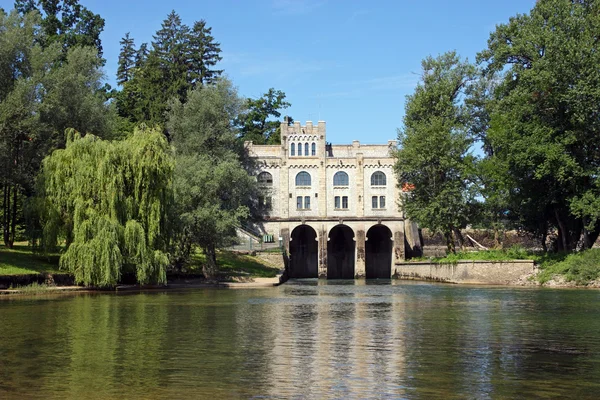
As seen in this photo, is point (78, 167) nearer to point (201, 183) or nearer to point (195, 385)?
point (201, 183)

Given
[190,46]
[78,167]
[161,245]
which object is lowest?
[161,245]

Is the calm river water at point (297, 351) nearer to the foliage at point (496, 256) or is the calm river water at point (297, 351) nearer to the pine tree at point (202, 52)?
the foliage at point (496, 256)

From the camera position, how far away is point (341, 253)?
90.6 metres

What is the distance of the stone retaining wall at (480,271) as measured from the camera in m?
54.7

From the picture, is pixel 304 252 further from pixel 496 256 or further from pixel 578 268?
pixel 578 268

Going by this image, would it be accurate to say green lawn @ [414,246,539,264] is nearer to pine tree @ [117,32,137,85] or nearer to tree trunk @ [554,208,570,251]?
tree trunk @ [554,208,570,251]

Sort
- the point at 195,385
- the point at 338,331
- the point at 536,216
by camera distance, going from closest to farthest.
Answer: the point at 195,385 < the point at 338,331 < the point at 536,216

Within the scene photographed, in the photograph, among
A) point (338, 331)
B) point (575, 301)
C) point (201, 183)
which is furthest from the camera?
point (201, 183)

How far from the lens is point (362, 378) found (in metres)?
15.3

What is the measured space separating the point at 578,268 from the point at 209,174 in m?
26.7

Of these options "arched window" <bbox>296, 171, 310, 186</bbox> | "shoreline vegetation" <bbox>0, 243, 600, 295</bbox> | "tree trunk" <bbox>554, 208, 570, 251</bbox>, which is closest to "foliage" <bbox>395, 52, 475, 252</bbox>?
"shoreline vegetation" <bbox>0, 243, 600, 295</bbox>

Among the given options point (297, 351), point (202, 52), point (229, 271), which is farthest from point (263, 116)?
point (297, 351)

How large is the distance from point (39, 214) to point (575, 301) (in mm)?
29952

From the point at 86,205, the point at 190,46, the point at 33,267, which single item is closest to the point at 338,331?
the point at 86,205
